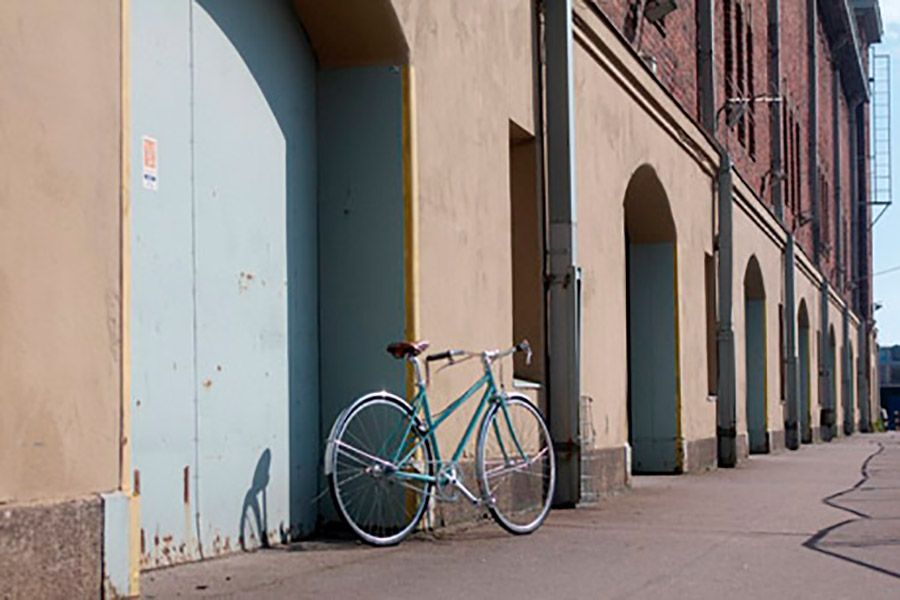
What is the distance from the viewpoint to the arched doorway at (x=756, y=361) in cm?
2539

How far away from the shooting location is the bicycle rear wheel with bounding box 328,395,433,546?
7.77 metres

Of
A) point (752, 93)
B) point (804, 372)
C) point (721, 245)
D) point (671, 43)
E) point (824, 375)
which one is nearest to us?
point (671, 43)

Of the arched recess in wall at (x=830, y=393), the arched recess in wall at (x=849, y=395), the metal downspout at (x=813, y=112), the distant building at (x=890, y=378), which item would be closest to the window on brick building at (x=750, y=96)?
the metal downspout at (x=813, y=112)

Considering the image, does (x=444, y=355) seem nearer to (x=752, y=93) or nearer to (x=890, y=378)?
(x=752, y=93)

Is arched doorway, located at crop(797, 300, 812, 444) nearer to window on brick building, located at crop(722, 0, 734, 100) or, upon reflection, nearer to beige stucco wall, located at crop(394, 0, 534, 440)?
window on brick building, located at crop(722, 0, 734, 100)

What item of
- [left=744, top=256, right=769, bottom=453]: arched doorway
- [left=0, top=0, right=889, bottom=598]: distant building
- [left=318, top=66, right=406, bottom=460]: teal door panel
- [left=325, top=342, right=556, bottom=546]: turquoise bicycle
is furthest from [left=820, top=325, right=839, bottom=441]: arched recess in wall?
[left=318, top=66, right=406, bottom=460]: teal door panel

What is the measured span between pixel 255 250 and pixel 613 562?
2.39 m

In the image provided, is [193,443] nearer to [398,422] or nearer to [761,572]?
[398,422]

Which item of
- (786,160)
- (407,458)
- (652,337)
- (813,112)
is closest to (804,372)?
(786,160)

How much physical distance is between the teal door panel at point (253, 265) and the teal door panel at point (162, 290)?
132 millimetres

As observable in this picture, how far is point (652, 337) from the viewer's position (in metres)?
16.9

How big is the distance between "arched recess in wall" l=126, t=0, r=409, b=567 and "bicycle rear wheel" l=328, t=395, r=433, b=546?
0.93 ft

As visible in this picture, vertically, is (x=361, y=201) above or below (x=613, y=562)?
above

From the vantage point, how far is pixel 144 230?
6.60 m
